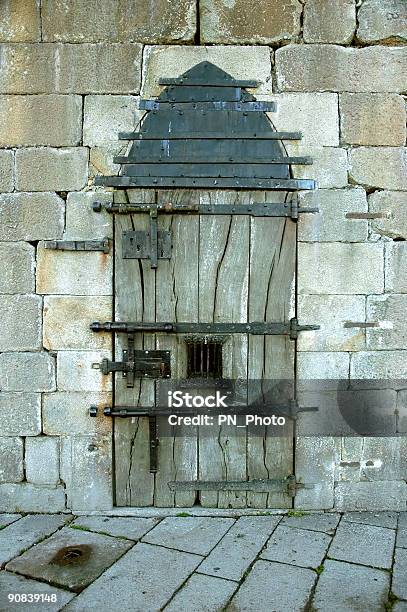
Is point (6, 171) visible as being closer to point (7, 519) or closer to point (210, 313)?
point (210, 313)

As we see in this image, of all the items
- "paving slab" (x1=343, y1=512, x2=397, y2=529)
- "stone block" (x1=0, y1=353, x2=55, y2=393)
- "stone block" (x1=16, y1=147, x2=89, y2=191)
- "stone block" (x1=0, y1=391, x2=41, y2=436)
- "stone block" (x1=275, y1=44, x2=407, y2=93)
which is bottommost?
"paving slab" (x1=343, y1=512, x2=397, y2=529)

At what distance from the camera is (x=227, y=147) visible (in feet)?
9.77

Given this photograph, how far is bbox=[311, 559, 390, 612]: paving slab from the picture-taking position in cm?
213

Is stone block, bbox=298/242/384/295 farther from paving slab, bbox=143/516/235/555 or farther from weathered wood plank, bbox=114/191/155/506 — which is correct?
paving slab, bbox=143/516/235/555

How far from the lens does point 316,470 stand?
3.04 metres

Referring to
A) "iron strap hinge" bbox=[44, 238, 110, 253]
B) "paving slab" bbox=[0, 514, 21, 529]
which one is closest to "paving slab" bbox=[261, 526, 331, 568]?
"paving slab" bbox=[0, 514, 21, 529]

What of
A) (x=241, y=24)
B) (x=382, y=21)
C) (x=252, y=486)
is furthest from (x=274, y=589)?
(x=382, y=21)

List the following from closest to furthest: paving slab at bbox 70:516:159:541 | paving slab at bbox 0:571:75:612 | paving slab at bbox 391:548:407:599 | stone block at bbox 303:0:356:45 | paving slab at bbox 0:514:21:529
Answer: paving slab at bbox 0:571:75:612, paving slab at bbox 391:548:407:599, paving slab at bbox 70:516:159:541, paving slab at bbox 0:514:21:529, stone block at bbox 303:0:356:45

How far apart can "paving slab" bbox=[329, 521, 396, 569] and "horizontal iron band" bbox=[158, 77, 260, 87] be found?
282cm

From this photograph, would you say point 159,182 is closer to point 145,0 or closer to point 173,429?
point 145,0

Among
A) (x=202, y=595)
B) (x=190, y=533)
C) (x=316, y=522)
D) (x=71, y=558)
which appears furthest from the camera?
(x=316, y=522)

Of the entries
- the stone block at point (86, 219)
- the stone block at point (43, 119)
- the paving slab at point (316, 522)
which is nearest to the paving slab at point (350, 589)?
the paving slab at point (316, 522)

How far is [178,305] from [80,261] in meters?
0.69

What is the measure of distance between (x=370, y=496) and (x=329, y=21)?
309cm
